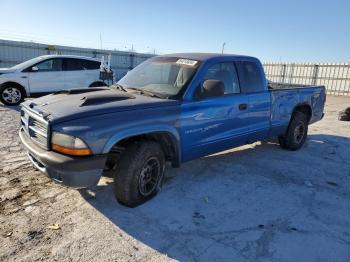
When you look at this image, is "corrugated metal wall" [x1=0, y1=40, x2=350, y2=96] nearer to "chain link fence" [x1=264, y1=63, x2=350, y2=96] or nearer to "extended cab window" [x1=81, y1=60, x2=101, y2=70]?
"chain link fence" [x1=264, y1=63, x2=350, y2=96]

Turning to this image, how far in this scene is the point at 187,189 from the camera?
4.38 meters

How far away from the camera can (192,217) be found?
364 cm

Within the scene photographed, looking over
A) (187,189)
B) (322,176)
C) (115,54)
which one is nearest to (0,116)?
(187,189)

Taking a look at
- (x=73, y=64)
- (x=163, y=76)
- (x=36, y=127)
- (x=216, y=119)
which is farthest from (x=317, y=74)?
(x=36, y=127)

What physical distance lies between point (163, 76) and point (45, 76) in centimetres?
796

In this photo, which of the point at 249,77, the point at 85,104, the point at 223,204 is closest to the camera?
the point at 85,104

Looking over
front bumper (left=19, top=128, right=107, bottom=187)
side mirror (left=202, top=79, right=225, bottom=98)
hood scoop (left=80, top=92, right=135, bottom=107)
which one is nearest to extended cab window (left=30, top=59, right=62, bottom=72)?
hood scoop (left=80, top=92, right=135, bottom=107)

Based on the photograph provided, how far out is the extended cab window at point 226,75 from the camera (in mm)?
4613

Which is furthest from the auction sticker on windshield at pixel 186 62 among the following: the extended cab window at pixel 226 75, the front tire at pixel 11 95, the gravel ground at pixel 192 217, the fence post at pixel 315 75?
the fence post at pixel 315 75

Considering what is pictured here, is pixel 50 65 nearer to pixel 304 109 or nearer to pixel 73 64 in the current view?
pixel 73 64

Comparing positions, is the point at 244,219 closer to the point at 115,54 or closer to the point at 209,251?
the point at 209,251

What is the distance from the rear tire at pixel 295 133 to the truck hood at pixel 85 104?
3343mm

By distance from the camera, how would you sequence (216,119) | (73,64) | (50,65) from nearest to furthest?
(216,119)
(50,65)
(73,64)

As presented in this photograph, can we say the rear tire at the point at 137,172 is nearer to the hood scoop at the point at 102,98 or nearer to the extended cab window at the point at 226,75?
the hood scoop at the point at 102,98
